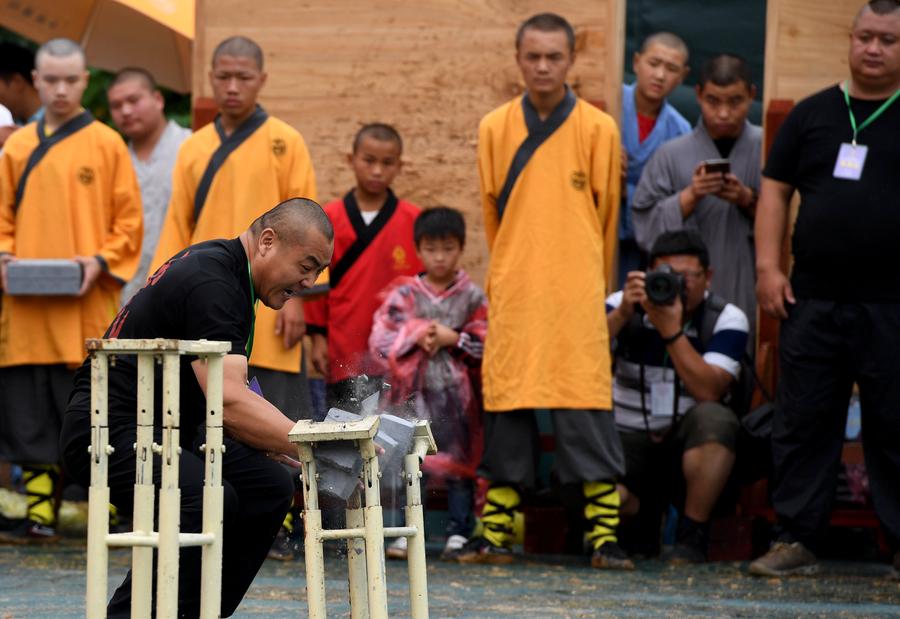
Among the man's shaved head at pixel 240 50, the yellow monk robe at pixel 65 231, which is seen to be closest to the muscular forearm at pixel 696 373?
the man's shaved head at pixel 240 50

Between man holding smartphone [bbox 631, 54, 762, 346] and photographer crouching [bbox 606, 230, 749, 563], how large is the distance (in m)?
0.25

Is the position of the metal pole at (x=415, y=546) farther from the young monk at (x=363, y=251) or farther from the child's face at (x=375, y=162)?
the child's face at (x=375, y=162)

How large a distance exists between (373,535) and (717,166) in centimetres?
406

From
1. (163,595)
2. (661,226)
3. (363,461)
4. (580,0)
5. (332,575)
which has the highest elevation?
(580,0)

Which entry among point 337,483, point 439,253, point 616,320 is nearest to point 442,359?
point 439,253

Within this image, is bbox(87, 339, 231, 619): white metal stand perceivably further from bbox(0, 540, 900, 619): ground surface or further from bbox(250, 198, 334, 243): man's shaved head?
bbox(0, 540, 900, 619): ground surface

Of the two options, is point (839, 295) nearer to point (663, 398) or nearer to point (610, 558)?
point (663, 398)

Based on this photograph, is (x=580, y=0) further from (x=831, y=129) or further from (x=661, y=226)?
(x=831, y=129)

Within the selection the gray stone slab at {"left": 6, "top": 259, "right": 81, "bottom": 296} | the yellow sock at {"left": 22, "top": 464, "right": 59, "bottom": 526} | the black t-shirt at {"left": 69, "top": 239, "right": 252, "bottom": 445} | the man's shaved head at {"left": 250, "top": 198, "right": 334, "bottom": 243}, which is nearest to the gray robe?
the gray stone slab at {"left": 6, "top": 259, "right": 81, "bottom": 296}

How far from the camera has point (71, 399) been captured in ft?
15.6

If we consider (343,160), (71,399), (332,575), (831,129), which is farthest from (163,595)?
(343,160)

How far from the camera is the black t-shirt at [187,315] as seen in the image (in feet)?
14.7

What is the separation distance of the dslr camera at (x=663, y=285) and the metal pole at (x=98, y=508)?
3926 mm

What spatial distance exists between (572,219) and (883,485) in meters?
1.75
